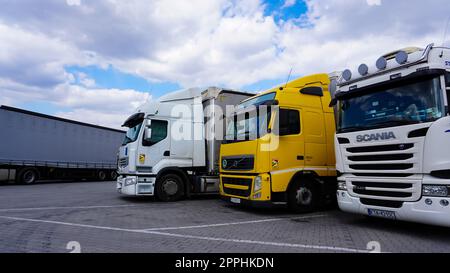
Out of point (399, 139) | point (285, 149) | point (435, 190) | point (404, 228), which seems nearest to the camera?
point (435, 190)

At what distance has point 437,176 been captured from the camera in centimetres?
506

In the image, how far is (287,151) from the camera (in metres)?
7.55

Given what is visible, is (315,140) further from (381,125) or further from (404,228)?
(404,228)

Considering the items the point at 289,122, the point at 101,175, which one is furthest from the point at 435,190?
the point at 101,175

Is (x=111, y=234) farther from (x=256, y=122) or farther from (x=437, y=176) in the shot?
(x=437, y=176)

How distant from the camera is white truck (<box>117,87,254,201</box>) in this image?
9.99m

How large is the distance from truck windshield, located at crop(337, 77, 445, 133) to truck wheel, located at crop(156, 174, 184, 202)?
224 inches

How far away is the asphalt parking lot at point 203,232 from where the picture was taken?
4.86 m

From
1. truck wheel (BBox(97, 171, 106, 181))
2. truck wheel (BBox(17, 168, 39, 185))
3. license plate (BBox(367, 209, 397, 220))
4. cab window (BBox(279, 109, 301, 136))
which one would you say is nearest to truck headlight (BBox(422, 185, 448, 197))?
license plate (BBox(367, 209, 397, 220))

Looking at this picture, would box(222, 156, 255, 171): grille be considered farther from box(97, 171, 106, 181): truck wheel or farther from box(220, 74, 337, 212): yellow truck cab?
box(97, 171, 106, 181): truck wheel

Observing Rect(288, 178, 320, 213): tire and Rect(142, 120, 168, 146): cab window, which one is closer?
Rect(288, 178, 320, 213): tire

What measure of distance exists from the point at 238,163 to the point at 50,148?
52.8 ft

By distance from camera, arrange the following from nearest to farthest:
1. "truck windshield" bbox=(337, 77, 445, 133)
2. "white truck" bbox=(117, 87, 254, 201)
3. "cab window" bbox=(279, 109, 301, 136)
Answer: "truck windshield" bbox=(337, 77, 445, 133), "cab window" bbox=(279, 109, 301, 136), "white truck" bbox=(117, 87, 254, 201)
